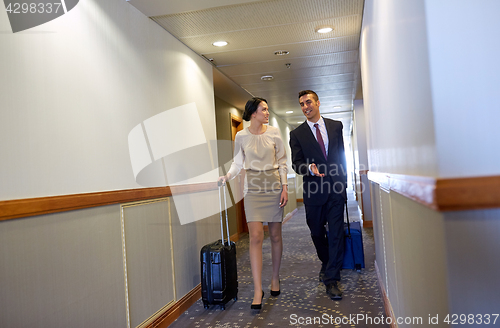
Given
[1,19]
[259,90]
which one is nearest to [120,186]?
[1,19]

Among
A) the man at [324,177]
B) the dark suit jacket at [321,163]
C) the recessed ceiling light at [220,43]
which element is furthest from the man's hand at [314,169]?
the recessed ceiling light at [220,43]

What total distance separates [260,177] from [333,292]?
39.9 inches

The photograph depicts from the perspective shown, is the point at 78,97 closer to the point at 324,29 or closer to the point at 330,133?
the point at 330,133

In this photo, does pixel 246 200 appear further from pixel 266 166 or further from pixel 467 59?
pixel 467 59

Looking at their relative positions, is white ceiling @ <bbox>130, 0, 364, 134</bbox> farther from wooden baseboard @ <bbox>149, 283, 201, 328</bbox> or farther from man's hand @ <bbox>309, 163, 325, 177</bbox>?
wooden baseboard @ <bbox>149, 283, 201, 328</bbox>

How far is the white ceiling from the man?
692 mm

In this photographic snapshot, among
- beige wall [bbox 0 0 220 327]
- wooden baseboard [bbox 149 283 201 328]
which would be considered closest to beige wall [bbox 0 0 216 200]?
beige wall [bbox 0 0 220 327]

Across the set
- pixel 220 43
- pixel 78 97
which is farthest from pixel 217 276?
pixel 220 43

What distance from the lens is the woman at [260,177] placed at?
3064 mm

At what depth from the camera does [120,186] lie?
242cm

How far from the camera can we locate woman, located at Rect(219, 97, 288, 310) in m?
3.06

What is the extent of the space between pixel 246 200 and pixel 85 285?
1.40 metres

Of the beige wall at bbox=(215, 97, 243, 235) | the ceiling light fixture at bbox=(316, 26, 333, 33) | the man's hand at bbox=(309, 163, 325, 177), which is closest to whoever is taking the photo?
the man's hand at bbox=(309, 163, 325, 177)

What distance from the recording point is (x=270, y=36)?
3717mm
